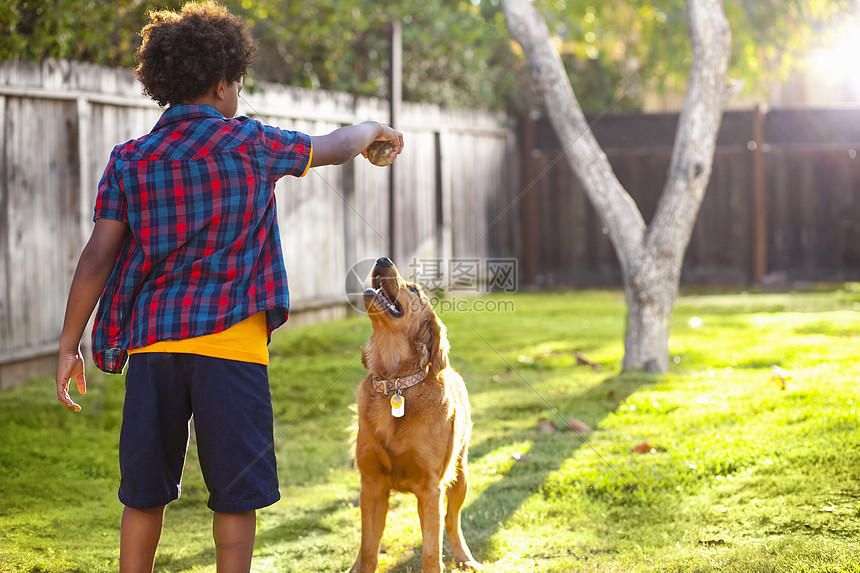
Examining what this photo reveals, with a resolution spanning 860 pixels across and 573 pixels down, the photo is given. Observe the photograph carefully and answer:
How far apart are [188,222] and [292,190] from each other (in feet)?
19.4

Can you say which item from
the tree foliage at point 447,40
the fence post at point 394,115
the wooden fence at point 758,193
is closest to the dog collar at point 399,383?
the tree foliage at point 447,40

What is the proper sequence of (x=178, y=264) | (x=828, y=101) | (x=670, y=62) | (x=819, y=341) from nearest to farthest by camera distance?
(x=178, y=264)
(x=819, y=341)
(x=670, y=62)
(x=828, y=101)

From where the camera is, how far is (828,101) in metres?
23.8

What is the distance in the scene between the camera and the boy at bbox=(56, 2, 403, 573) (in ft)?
8.14

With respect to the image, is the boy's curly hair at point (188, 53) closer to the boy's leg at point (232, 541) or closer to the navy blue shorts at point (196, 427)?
the navy blue shorts at point (196, 427)

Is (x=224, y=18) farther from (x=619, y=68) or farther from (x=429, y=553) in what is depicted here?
(x=619, y=68)

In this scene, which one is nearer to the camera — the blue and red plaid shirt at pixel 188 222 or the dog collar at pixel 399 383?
the blue and red plaid shirt at pixel 188 222

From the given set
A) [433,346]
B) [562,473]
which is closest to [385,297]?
[433,346]

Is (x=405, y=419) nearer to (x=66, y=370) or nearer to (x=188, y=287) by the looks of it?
(x=188, y=287)

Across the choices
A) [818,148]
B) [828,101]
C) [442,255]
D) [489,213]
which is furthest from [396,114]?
[828,101]

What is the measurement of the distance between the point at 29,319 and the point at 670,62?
1150 cm

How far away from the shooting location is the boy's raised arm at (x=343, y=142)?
265cm

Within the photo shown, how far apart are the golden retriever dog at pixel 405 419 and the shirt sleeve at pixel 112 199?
109 centimetres

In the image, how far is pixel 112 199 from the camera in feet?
8.20
